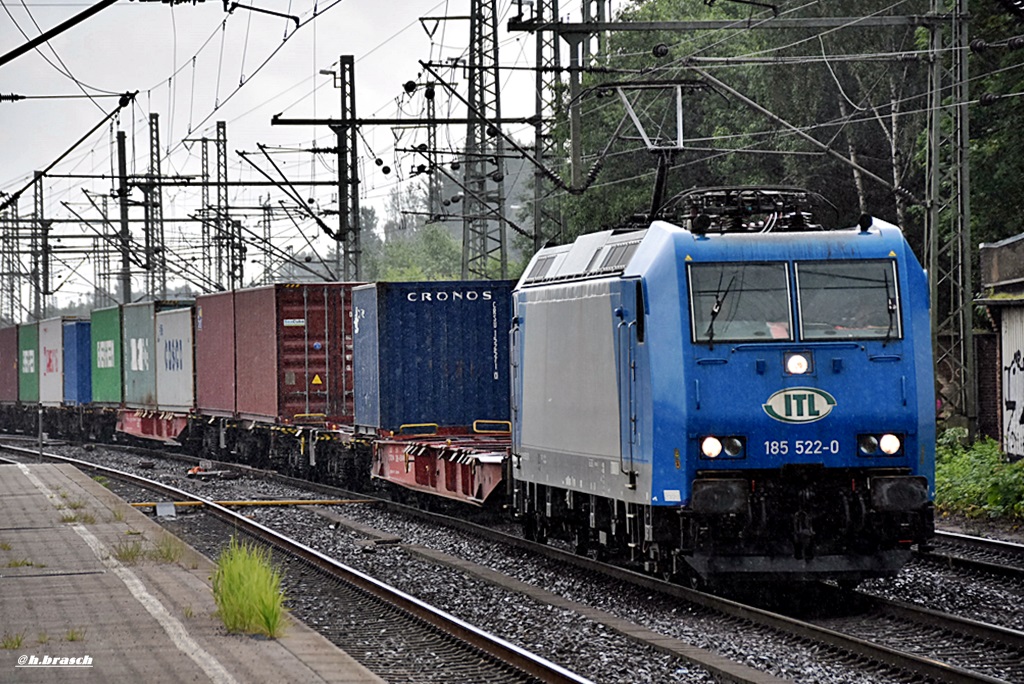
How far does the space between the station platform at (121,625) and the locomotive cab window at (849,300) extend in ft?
15.0

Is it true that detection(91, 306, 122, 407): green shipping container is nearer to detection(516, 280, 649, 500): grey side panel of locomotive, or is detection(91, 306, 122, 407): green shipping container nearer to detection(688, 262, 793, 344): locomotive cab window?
detection(516, 280, 649, 500): grey side panel of locomotive

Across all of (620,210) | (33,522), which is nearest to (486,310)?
(33,522)

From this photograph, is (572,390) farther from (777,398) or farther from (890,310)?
(890,310)

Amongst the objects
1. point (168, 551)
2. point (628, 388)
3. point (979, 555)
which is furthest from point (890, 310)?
point (168, 551)

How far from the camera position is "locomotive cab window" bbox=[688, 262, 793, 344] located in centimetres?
1220

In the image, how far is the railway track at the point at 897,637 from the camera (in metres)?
9.67

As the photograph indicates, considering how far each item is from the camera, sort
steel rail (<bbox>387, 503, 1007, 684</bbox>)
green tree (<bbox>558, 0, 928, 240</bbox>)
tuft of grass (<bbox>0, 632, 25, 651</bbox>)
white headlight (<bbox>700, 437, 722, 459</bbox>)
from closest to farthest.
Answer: steel rail (<bbox>387, 503, 1007, 684</bbox>), tuft of grass (<bbox>0, 632, 25, 651</bbox>), white headlight (<bbox>700, 437, 722, 459</bbox>), green tree (<bbox>558, 0, 928, 240</bbox>)

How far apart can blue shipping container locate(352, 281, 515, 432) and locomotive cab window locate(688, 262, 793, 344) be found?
1034cm

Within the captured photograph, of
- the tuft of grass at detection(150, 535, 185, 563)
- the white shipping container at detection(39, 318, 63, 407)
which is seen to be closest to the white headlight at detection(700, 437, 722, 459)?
the tuft of grass at detection(150, 535, 185, 563)

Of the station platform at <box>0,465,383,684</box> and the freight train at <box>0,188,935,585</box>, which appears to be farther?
the freight train at <box>0,188,935,585</box>

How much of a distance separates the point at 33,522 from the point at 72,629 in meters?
8.55

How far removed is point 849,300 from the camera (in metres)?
12.4

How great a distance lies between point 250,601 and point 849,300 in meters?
5.16

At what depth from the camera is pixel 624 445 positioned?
12.9 m
